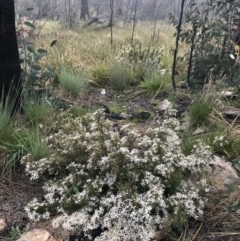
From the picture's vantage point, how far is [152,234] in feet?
5.66

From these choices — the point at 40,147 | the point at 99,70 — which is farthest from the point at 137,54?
the point at 40,147

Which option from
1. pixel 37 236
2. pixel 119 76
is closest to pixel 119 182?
pixel 37 236

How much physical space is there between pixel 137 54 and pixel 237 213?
4178 millimetres

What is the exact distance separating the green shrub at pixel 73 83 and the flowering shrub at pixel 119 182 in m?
2.15

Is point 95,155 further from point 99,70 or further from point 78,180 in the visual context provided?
point 99,70

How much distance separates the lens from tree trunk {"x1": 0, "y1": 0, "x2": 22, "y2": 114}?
9.19 feet

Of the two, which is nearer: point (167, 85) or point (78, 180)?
point (78, 180)

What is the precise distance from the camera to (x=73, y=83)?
172 inches

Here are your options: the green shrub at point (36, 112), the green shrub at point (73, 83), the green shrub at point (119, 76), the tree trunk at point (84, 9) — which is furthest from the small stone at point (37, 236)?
the tree trunk at point (84, 9)

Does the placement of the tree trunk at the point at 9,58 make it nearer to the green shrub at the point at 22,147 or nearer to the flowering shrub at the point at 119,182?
the green shrub at the point at 22,147

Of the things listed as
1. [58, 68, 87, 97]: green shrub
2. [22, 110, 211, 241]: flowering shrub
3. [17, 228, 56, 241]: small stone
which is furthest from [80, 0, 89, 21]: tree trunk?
[17, 228, 56, 241]: small stone

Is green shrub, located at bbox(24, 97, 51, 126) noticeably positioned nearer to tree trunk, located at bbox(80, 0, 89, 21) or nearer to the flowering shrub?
the flowering shrub

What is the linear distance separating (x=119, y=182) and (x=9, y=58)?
161cm

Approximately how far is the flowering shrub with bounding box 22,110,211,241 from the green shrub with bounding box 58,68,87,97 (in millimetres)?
2150
